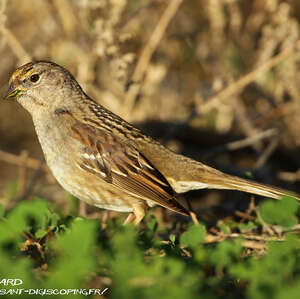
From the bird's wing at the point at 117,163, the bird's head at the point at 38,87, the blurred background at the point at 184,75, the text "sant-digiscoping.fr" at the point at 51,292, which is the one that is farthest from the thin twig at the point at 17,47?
the text "sant-digiscoping.fr" at the point at 51,292

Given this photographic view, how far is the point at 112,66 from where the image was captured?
5086 millimetres

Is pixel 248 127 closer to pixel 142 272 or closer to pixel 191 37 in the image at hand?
pixel 191 37

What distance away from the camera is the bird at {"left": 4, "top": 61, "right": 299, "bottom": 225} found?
13.5ft

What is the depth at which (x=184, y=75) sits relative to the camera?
757 centimetres

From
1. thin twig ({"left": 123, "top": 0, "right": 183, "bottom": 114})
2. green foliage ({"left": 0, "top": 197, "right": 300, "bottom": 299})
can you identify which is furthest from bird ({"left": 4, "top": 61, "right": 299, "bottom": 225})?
thin twig ({"left": 123, "top": 0, "right": 183, "bottom": 114})

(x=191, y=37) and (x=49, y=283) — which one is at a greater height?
(x=191, y=37)

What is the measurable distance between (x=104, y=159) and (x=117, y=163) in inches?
4.3

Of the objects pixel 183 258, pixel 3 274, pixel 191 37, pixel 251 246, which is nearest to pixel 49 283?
pixel 3 274

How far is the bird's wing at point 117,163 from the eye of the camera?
4.11m

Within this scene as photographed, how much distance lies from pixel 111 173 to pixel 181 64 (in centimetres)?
374

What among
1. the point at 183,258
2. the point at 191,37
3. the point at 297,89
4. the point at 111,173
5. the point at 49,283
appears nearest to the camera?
the point at 49,283

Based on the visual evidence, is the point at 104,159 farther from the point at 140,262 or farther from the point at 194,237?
the point at 140,262

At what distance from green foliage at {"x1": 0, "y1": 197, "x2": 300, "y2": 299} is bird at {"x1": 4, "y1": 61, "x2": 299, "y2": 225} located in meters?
0.44

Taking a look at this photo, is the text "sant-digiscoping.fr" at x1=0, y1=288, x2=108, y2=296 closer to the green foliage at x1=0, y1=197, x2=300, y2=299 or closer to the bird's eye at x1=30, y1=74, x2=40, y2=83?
the green foliage at x1=0, y1=197, x2=300, y2=299
